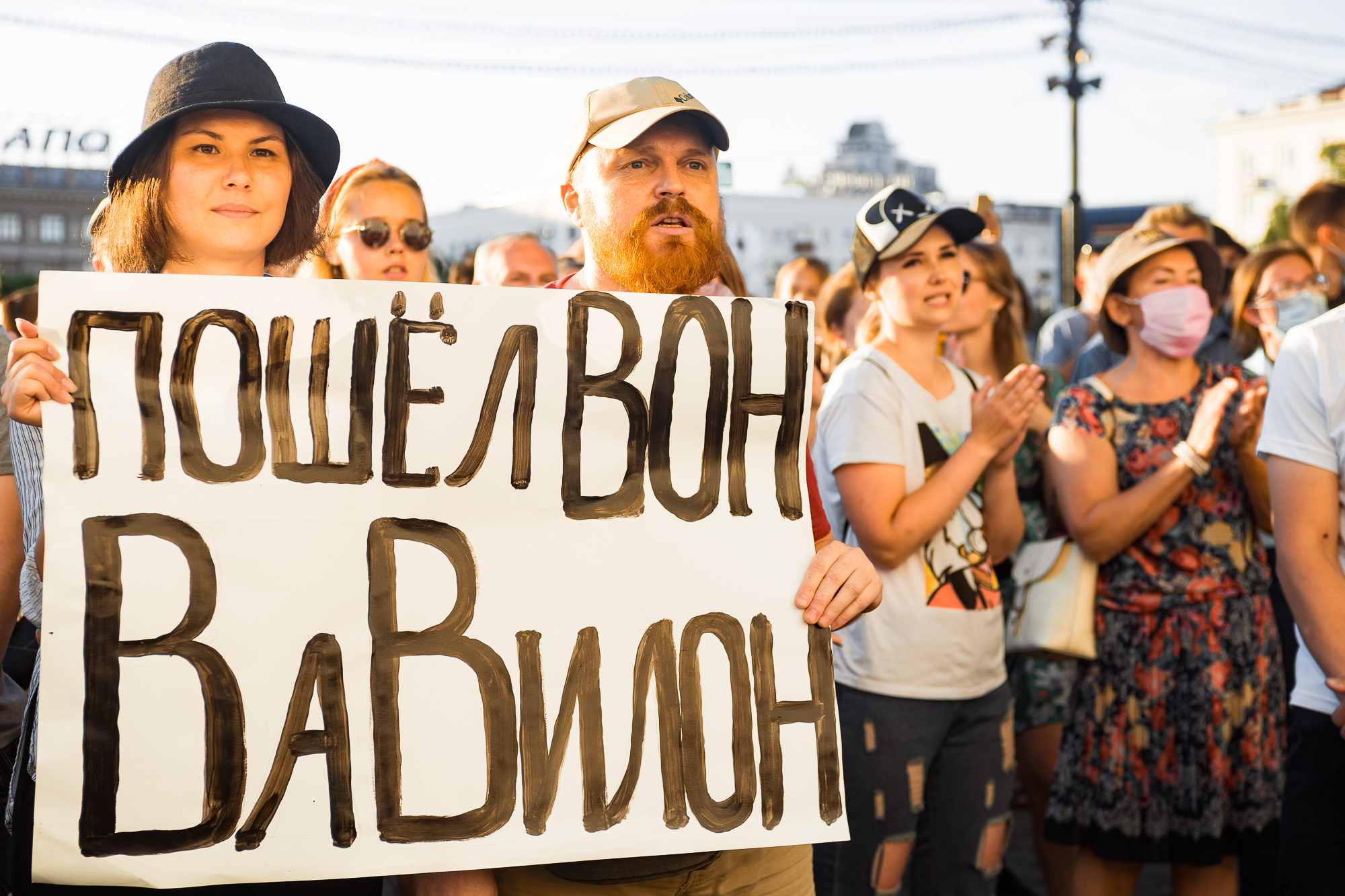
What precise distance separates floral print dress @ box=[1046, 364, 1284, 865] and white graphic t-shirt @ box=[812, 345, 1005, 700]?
1.40ft

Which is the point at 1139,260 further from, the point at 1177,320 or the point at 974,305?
the point at 974,305

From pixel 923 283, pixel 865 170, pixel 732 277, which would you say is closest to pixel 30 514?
pixel 732 277

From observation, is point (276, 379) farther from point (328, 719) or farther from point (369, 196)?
point (369, 196)

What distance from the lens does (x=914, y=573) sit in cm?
276

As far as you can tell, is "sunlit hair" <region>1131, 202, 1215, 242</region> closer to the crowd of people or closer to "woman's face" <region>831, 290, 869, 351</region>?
the crowd of people

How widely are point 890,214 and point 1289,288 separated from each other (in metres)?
2.05

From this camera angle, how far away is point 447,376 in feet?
5.49

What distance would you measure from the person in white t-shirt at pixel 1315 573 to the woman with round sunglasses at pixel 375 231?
2.22 meters

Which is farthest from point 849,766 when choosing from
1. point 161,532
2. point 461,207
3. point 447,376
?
point 461,207

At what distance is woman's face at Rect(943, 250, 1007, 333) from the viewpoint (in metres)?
4.10

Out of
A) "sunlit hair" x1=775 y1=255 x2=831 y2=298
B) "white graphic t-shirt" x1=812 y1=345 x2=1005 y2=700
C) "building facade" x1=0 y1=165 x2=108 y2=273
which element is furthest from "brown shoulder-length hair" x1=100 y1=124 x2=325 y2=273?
"building facade" x1=0 y1=165 x2=108 y2=273

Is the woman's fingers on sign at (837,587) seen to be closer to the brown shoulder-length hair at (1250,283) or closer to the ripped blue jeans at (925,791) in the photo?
the ripped blue jeans at (925,791)

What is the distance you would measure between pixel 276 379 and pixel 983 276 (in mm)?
3149

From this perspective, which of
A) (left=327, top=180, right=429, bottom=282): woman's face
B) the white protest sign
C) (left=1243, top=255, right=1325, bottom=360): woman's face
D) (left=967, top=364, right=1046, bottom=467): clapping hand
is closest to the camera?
the white protest sign
